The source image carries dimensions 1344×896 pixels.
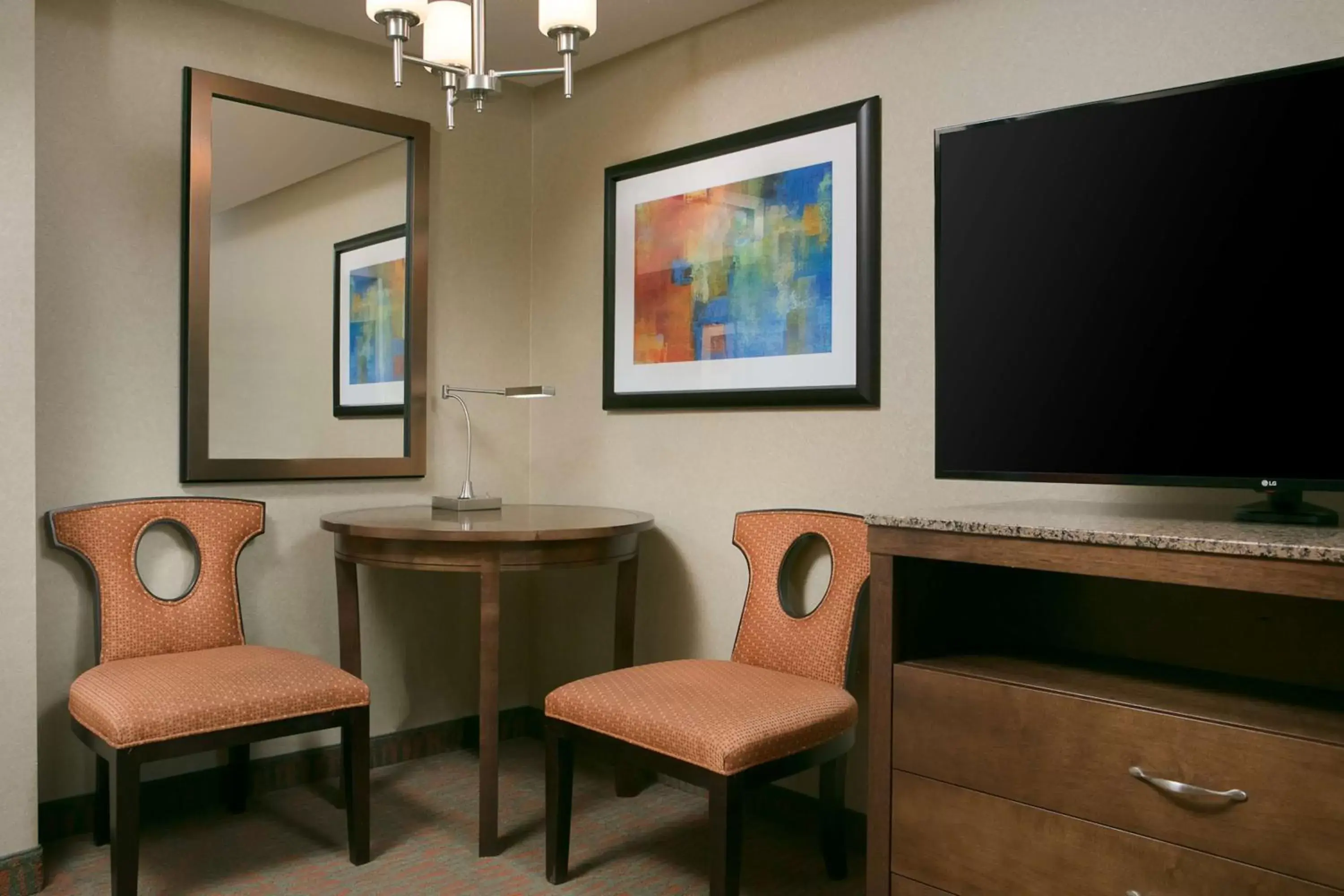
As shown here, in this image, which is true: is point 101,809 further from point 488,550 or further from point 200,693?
point 488,550

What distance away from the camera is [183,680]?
7.46ft

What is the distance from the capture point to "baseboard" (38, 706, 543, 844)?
8.59 feet

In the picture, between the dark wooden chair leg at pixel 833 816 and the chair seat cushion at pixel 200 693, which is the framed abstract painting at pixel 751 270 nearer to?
the dark wooden chair leg at pixel 833 816

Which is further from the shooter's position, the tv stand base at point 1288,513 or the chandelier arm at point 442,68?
the chandelier arm at point 442,68

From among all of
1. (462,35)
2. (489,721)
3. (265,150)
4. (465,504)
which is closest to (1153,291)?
(462,35)

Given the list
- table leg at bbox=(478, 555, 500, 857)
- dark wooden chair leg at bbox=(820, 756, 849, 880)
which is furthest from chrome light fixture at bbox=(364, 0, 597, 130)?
dark wooden chair leg at bbox=(820, 756, 849, 880)

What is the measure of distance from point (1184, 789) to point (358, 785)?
189cm

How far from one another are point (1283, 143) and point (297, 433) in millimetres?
2631

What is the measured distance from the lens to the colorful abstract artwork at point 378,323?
3.19 metres

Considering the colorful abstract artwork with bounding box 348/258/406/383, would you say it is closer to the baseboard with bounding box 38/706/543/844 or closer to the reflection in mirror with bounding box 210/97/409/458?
the reflection in mirror with bounding box 210/97/409/458

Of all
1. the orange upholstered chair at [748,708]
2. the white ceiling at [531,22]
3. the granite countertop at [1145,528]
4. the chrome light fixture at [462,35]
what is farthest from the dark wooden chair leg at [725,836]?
the white ceiling at [531,22]

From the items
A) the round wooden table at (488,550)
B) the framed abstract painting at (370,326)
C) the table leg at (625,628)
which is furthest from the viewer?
the framed abstract painting at (370,326)

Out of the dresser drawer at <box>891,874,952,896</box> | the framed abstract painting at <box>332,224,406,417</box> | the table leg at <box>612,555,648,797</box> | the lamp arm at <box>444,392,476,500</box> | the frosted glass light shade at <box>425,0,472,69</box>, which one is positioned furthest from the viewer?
the lamp arm at <box>444,392,476,500</box>

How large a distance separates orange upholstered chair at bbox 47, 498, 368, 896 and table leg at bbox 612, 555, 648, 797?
79 cm
